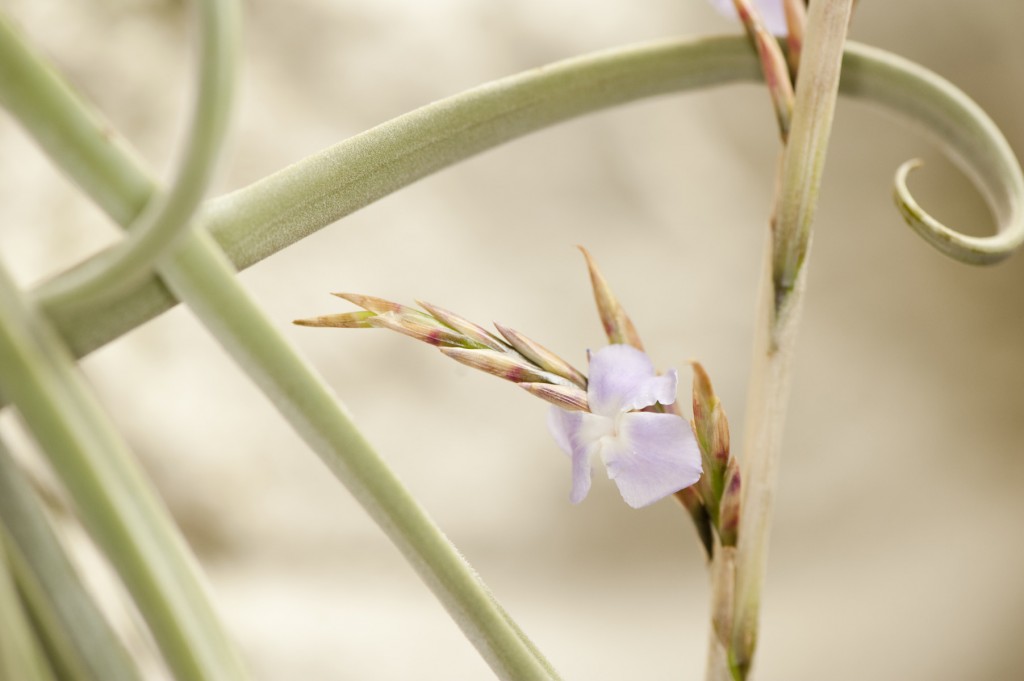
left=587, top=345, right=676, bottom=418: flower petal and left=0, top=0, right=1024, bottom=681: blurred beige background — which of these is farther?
left=0, top=0, right=1024, bottom=681: blurred beige background

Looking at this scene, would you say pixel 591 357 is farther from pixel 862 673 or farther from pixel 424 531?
pixel 862 673

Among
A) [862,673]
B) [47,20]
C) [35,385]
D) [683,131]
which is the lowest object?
[862,673]

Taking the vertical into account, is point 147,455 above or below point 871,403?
above

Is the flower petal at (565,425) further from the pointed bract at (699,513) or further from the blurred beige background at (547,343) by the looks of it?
the blurred beige background at (547,343)

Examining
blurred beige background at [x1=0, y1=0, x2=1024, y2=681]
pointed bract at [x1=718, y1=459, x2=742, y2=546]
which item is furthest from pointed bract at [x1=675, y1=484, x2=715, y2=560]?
blurred beige background at [x1=0, y1=0, x2=1024, y2=681]

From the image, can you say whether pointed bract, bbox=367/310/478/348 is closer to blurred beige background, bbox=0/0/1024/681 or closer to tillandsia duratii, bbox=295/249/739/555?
tillandsia duratii, bbox=295/249/739/555

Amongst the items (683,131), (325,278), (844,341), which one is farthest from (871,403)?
(325,278)
